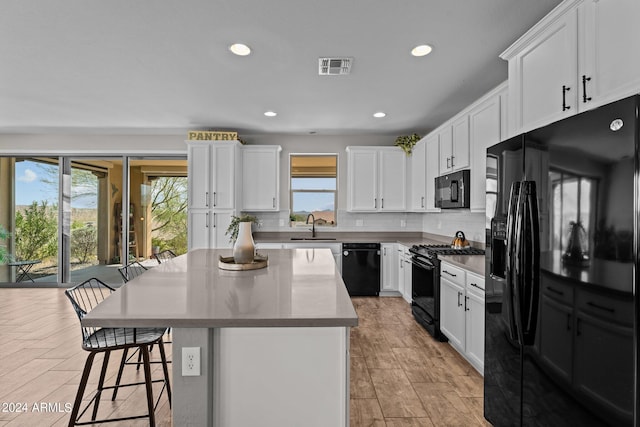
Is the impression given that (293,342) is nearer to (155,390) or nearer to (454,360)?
(155,390)

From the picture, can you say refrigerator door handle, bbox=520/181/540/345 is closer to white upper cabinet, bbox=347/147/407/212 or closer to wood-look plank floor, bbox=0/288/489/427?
wood-look plank floor, bbox=0/288/489/427

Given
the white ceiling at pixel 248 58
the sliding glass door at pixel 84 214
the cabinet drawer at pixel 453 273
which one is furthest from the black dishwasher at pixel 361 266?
the sliding glass door at pixel 84 214

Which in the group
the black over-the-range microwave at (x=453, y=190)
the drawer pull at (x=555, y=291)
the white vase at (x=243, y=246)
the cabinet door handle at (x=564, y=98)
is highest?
the cabinet door handle at (x=564, y=98)

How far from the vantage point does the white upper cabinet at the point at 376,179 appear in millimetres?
5309

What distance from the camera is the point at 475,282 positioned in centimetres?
264

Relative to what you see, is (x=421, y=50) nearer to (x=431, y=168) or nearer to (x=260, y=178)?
(x=431, y=168)

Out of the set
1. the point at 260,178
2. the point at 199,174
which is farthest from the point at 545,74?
the point at 199,174

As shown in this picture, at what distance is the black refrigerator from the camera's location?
1.14 metres

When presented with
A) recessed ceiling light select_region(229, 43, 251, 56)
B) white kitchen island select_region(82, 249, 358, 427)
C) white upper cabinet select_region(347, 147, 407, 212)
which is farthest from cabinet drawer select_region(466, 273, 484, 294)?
white upper cabinet select_region(347, 147, 407, 212)

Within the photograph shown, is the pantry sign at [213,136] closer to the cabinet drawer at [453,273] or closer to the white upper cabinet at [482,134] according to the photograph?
the white upper cabinet at [482,134]

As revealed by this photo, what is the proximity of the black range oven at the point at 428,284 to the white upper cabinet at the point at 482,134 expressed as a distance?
0.60 m

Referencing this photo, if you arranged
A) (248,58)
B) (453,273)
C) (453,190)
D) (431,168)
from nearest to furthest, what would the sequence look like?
(248,58) < (453,273) < (453,190) < (431,168)

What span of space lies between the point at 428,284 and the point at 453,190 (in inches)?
40.4

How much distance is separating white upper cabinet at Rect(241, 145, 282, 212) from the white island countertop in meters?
2.94
